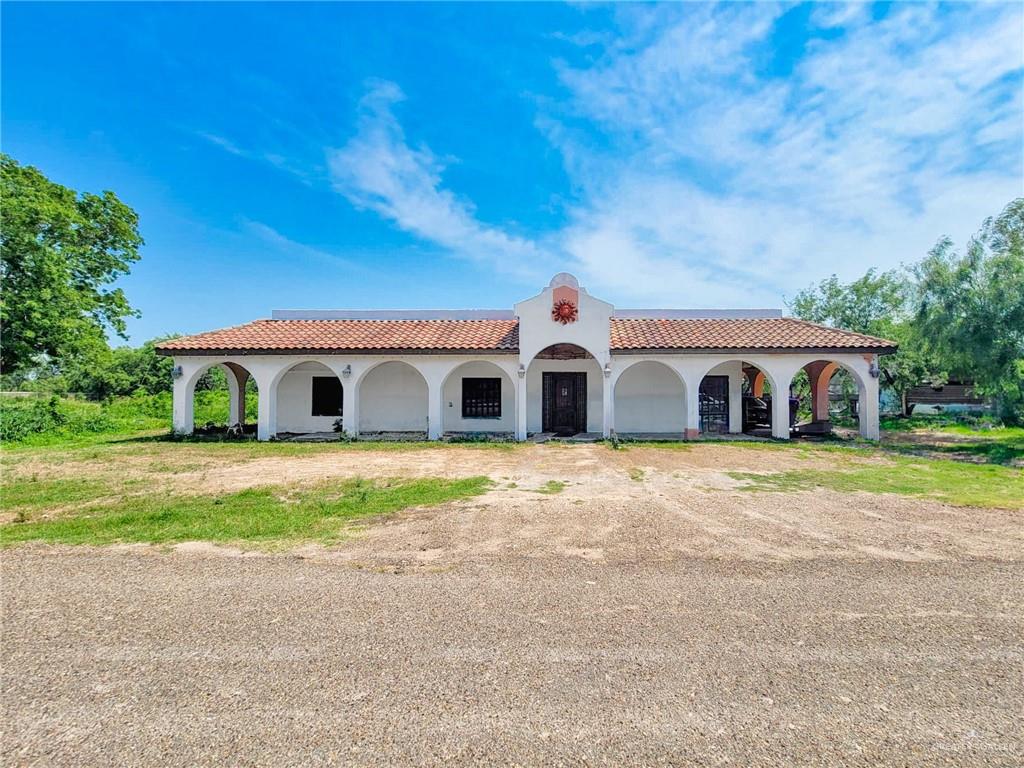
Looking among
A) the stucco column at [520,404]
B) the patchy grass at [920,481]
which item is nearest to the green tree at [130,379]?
the stucco column at [520,404]

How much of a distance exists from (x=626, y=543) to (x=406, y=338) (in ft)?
43.5

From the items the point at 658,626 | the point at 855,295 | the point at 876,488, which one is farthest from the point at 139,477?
the point at 855,295

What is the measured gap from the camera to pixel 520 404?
53.4 feet

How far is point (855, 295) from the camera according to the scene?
25938 millimetres

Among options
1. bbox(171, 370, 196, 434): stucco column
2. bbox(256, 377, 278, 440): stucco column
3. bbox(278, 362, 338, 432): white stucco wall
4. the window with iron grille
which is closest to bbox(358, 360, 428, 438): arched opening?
bbox(278, 362, 338, 432): white stucco wall

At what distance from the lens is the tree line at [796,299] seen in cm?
1371

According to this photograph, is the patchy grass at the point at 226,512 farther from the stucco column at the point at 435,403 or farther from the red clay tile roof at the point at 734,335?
the red clay tile roof at the point at 734,335

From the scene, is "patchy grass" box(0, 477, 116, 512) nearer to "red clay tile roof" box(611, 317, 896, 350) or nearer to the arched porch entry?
the arched porch entry

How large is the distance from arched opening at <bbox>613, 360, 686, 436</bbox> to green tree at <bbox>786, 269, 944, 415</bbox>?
519 inches

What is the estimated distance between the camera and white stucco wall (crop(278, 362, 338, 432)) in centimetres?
1838

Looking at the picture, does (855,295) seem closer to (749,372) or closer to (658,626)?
(749,372)

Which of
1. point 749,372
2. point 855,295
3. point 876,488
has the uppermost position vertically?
point 855,295

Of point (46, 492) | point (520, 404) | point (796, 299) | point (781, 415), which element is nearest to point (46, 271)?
point (46, 492)

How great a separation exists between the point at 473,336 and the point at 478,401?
271cm
